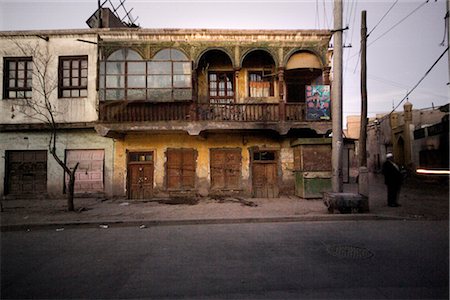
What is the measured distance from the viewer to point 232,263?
4715 millimetres

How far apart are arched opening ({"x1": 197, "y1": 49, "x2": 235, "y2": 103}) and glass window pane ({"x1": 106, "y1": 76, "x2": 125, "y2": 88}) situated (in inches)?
153

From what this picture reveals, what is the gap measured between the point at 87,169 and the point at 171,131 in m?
5.06

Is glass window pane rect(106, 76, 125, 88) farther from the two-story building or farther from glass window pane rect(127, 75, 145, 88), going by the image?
the two-story building

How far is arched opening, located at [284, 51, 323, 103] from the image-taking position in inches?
518

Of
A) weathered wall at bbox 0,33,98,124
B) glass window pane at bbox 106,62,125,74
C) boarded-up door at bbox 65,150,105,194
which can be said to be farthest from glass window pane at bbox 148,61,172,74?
boarded-up door at bbox 65,150,105,194

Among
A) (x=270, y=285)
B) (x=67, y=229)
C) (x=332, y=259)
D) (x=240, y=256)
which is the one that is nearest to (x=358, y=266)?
(x=332, y=259)

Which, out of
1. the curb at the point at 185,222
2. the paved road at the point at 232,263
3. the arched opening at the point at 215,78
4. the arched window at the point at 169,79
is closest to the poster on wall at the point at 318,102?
the arched opening at the point at 215,78

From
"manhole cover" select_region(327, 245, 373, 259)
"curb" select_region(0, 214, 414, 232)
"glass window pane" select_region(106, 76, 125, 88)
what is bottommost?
"curb" select_region(0, 214, 414, 232)

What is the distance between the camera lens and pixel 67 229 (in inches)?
311

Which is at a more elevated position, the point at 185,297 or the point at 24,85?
the point at 24,85

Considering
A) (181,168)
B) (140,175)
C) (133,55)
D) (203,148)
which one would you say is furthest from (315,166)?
(133,55)

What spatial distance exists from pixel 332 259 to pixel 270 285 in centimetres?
171

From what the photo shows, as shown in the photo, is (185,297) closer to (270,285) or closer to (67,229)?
(270,285)

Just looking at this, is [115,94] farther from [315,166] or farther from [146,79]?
[315,166]
